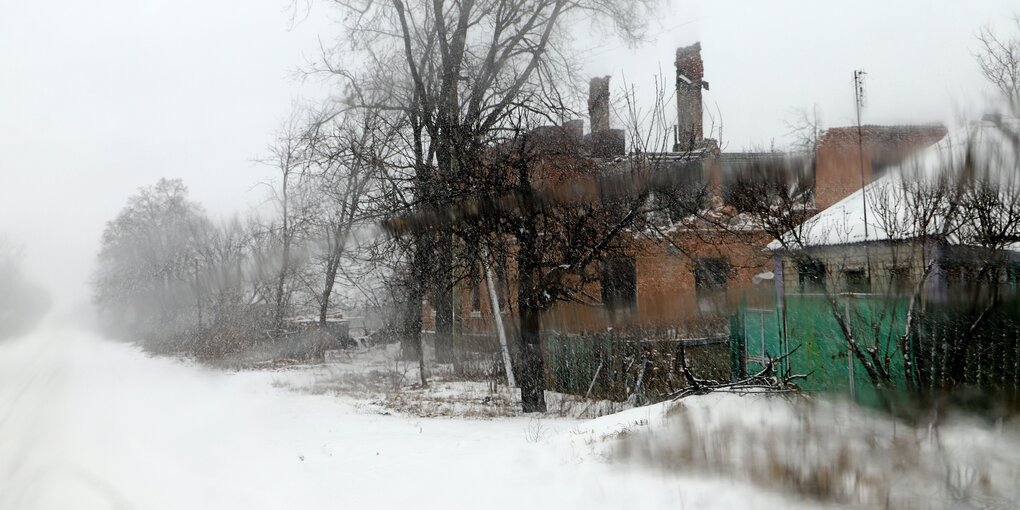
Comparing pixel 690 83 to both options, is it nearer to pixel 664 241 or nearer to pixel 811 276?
pixel 664 241

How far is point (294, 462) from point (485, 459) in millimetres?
2147

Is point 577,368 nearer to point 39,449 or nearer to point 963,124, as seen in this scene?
point 963,124

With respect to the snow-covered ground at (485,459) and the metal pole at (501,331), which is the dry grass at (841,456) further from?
the metal pole at (501,331)

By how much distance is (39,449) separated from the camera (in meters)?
8.91

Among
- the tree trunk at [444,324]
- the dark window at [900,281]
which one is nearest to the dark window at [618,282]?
the tree trunk at [444,324]

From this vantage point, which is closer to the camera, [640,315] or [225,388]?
[640,315]

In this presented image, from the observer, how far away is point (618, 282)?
51.3 ft

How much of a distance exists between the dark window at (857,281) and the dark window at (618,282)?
464 cm

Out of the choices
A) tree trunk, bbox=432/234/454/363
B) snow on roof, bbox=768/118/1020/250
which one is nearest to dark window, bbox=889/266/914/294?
snow on roof, bbox=768/118/1020/250

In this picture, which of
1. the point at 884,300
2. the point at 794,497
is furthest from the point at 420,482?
the point at 884,300

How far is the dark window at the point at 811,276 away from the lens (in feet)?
34.5

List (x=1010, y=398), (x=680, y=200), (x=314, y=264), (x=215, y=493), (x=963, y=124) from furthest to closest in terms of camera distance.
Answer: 1. (x=314, y=264)
2. (x=680, y=200)
3. (x=963, y=124)
4. (x=1010, y=398)
5. (x=215, y=493)

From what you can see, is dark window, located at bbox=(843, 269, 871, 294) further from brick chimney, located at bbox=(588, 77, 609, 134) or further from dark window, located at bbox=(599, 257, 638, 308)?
brick chimney, located at bbox=(588, 77, 609, 134)

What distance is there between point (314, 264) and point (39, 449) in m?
17.9
